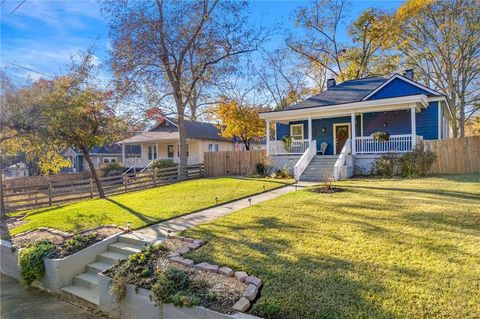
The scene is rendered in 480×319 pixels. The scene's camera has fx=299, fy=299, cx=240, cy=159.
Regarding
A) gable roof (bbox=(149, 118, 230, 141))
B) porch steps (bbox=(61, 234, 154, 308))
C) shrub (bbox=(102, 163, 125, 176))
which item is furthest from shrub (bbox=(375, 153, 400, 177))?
shrub (bbox=(102, 163, 125, 176))

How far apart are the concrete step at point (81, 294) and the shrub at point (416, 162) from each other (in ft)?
39.4

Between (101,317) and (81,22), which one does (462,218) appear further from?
(81,22)

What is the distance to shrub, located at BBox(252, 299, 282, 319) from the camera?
133 inches

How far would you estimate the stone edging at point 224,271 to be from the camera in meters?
3.59

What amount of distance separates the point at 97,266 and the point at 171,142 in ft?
72.8

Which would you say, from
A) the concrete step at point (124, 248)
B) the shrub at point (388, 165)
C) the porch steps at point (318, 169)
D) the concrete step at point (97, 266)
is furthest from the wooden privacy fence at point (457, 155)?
the concrete step at point (97, 266)

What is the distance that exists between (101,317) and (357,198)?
644 centimetres

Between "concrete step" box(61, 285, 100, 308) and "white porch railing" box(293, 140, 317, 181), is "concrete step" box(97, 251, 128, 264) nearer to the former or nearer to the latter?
"concrete step" box(61, 285, 100, 308)

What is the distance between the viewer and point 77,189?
13.7 m

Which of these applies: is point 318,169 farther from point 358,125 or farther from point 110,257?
point 110,257

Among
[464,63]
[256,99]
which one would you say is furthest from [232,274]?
[464,63]

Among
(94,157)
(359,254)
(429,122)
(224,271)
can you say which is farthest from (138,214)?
(94,157)

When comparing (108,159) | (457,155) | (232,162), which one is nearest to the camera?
(457,155)

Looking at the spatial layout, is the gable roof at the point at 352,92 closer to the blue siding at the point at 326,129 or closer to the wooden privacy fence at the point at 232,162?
the blue siding at the point at 326,129
